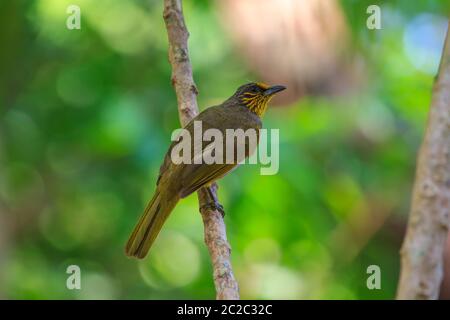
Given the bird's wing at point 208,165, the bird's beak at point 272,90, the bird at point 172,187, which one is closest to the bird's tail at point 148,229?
the bird at point 172,187

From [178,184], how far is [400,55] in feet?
10.1

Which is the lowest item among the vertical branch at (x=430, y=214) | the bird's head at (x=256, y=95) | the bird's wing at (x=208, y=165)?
the vertical branch at (x=430, y=214)

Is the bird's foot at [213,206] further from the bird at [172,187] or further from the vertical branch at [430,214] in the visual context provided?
the vertical branch at [430,214]

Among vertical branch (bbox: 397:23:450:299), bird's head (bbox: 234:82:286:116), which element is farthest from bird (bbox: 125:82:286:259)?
vertical branch (bbox: 397:23:450:299)

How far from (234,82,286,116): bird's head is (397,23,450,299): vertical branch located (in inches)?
91.2

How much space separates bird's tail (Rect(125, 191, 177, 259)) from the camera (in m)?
4.14

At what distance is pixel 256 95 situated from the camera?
5.33 meters

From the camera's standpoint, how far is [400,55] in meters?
6.46

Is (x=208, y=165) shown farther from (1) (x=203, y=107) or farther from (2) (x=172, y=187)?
(1) (x=203, y=107)

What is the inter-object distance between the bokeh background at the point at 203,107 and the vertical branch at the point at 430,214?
220 cm

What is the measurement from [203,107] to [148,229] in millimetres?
2283

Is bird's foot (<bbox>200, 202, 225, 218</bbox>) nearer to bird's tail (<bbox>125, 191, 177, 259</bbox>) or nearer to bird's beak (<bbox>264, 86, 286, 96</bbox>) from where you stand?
bird's tail (<bbox>125, 191, 177, 259</bbox>)

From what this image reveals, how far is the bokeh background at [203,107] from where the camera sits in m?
5.50
